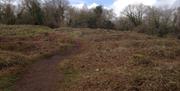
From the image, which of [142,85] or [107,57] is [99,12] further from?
[142,85]

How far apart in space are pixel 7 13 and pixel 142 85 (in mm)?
38582

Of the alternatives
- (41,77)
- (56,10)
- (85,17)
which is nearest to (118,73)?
(41,77)

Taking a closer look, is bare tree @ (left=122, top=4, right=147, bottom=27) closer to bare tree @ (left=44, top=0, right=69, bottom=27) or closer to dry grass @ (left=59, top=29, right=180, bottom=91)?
bare tree @ (left=44, top=0, right=69, bottom=27)

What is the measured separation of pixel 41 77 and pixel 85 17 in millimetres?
36999

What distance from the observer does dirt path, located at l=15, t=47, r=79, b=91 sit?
10.8 meters

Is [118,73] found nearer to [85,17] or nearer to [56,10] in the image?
[85,17]

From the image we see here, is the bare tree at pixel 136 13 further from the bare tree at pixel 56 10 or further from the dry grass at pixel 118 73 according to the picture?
the dry grass at pixel 118 73

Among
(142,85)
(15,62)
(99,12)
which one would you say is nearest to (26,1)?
(99,12)

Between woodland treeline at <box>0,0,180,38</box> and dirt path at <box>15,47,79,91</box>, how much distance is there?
2992 cm

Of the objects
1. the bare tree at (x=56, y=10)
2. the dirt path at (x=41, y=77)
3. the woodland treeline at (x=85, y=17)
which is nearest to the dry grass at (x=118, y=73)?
the dirt path at (x=41, y=77)

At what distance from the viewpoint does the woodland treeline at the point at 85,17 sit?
144 feet

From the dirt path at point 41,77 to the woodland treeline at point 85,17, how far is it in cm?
2992

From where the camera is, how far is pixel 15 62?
1428 cm

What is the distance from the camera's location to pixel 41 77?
1223 cm
